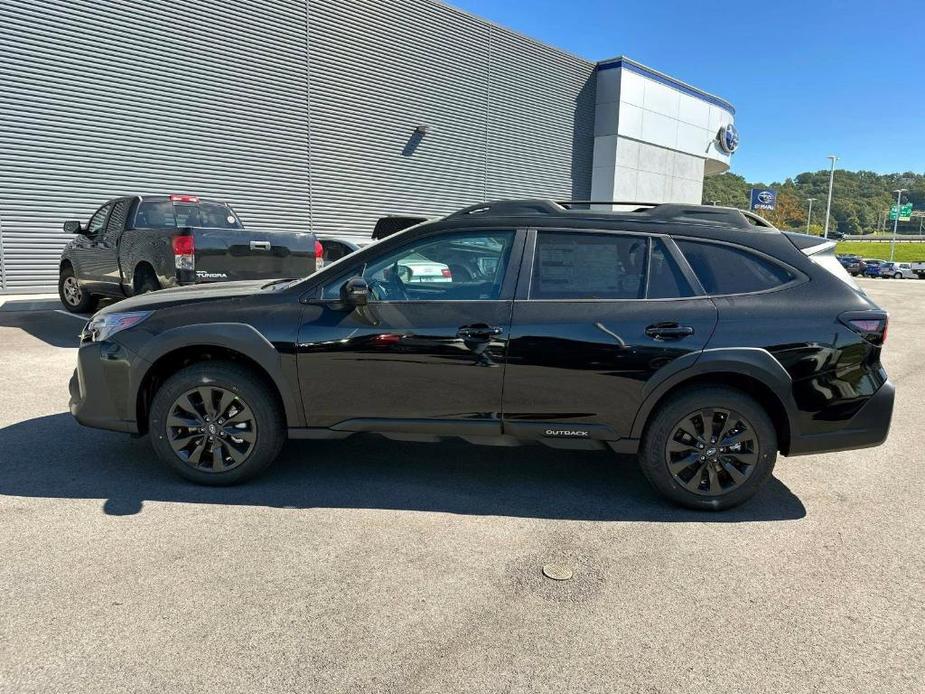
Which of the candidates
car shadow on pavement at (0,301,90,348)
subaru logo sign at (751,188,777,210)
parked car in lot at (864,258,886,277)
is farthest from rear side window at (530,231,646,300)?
subaru logo sign at (751,188,777,210)

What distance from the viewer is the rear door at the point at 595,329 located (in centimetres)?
362

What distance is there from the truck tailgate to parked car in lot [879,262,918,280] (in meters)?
54.9

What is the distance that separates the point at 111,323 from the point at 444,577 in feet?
8.56

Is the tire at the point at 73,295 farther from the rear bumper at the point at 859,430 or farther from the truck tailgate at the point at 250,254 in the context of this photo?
the rear bumper at the point at 859,430

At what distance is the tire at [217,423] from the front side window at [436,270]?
0.74 meters

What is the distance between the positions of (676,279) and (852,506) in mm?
1820

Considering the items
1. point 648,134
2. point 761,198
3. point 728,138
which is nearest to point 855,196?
point 761,198

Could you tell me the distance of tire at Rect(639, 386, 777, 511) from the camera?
12.0ft

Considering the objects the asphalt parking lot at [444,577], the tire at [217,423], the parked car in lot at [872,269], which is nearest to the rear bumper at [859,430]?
the asphalt parking lot at [444,577]

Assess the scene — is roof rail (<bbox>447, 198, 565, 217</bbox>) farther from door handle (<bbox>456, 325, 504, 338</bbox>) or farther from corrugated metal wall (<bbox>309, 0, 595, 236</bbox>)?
corrugated metal wall (<bbox>309, 0, 595, 236</bbox>)

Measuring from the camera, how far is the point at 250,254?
7.75m

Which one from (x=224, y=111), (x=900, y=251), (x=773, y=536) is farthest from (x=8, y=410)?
(x=900, y=251)

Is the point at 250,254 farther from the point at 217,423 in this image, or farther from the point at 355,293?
the point at 355,293

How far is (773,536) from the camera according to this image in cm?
350
